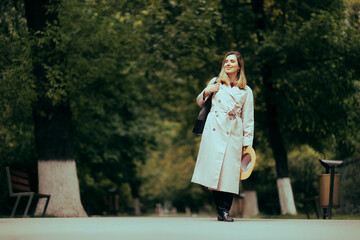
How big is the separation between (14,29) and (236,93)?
6.90 metres

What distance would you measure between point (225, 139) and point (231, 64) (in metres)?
1.13

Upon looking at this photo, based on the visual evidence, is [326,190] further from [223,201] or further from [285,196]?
[285,196]

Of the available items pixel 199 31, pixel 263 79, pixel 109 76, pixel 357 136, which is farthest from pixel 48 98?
pixel 357 136

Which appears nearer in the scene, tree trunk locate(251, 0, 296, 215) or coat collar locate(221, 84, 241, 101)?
coat collar locate(221, 84, 241, 101)

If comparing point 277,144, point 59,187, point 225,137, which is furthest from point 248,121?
point 277,144

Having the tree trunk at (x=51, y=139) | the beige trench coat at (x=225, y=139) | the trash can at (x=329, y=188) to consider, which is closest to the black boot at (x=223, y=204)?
the beige trench coat at (x=225, y=139)

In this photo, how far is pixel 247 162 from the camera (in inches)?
391

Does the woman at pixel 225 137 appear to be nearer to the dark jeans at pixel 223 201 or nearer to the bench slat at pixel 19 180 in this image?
the dark jeans at pixel 223 201

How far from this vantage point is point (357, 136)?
21.2 m

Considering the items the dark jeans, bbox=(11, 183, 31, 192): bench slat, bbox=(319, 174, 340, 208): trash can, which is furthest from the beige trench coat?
bbox=(11, 183, 31, 192): bench slat

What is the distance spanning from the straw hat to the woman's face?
3.83 feet

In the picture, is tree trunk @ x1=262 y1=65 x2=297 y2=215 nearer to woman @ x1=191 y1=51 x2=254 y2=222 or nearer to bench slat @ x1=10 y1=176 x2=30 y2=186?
bench slat @ x1=10 y1=176 x2=30 y2=186

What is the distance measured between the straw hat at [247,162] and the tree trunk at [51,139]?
20.0 feet

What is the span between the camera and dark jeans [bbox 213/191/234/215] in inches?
380
